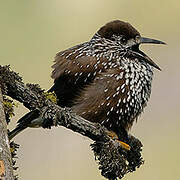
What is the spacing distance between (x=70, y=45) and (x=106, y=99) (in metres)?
5.60

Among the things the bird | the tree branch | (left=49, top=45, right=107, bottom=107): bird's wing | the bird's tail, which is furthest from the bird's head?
the tree branch

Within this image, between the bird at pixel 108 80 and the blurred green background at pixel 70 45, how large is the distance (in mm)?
498

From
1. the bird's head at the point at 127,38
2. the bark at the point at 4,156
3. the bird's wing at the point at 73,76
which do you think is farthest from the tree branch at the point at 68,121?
the bird's head at the point at 127,38

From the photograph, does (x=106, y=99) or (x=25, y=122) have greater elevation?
(x=106, y=99)

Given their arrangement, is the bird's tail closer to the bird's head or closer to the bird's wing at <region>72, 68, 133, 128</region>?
the bird's wing at <region>72, 68, 133, 128</region>

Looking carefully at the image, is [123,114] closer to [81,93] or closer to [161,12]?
[81,93]

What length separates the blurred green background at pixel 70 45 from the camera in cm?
827

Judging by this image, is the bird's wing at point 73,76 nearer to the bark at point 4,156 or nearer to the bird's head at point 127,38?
the bird's head at point 127,38

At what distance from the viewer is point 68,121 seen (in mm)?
4055

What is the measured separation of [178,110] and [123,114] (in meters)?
4.44

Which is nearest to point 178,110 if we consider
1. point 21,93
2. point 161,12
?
point 161,12

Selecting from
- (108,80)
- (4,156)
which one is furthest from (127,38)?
(4,156)

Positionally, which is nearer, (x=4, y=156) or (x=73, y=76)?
(x=4, y=156)

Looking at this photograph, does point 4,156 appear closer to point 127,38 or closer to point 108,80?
point 108,80
